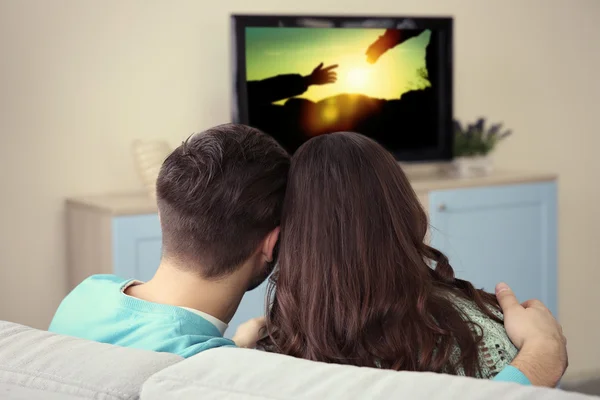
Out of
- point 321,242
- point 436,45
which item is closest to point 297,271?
point 321,242

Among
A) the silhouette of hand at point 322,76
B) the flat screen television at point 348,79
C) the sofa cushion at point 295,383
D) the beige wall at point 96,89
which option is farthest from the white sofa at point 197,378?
the silhouette of hand at point 322,76

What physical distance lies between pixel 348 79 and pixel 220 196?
215 centimetres

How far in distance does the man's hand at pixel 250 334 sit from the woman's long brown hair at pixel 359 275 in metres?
0.23

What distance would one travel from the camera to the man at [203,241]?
1466mm

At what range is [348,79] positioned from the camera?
140 inches

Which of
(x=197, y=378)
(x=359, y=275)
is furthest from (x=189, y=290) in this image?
(x=197, y=378)

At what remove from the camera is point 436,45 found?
371 cm

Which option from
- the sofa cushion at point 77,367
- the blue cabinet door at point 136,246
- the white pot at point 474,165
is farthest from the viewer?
the white pot at point 474,165

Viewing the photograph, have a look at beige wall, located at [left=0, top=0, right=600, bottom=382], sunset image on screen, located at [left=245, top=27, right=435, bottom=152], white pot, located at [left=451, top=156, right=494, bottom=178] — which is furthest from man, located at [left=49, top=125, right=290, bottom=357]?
white pot, located at [left=451, top=156, right=494, bottom=178]

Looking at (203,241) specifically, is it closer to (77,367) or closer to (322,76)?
(77,367)

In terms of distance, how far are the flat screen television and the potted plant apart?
0.06 m

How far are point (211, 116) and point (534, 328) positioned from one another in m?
2.32

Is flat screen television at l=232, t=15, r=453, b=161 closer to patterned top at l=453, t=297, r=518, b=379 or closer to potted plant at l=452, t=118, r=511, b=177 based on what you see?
potted plant at l=452, t=118, r=511, b=177

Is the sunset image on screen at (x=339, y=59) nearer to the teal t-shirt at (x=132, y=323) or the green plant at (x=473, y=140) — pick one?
the green plant at (x=473, y=140)
